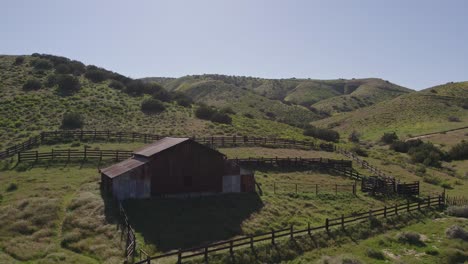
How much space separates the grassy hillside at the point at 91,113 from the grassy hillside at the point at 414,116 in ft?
72.5

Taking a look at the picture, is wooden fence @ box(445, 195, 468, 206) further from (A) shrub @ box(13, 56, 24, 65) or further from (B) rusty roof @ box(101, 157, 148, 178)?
(A) shrub @ box(13, 56, 24, 65)

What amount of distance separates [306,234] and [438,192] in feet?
76.9

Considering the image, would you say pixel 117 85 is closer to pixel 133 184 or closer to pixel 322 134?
pixel 322 134

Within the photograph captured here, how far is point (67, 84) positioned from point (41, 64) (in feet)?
49.6

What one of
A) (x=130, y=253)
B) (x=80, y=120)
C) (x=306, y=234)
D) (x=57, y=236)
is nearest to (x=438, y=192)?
(x=306, y=234)

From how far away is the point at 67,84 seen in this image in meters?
77.8

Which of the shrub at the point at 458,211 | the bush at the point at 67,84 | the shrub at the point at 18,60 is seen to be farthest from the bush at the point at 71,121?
the shrub at the point at 458,211

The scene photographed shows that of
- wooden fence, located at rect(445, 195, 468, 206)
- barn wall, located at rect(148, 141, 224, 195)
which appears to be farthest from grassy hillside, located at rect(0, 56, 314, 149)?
wooden fence, located at rect(445, 195, 468, 206)

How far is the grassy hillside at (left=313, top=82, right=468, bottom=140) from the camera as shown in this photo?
87250 millimetres

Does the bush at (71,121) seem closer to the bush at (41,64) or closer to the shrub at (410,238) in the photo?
the bush at (41,64)

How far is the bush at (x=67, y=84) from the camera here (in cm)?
7738

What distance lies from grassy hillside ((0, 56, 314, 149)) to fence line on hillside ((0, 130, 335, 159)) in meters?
4.01

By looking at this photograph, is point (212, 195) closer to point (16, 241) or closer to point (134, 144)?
point (16, 241)

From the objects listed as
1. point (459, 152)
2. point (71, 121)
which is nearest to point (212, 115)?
point (71, 121)
